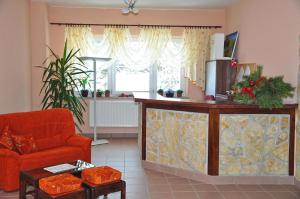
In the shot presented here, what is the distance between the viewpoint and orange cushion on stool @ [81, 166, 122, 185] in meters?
2.93

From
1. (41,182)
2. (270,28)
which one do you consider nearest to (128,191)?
(41,182)

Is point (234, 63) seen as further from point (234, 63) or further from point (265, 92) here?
point (265, 92)

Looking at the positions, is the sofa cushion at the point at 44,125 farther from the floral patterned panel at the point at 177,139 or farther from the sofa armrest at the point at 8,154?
the floral patterned panel at the point at 177,139

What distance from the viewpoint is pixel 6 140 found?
388 centimetres

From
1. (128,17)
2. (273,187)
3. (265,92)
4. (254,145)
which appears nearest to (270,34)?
(265,92)

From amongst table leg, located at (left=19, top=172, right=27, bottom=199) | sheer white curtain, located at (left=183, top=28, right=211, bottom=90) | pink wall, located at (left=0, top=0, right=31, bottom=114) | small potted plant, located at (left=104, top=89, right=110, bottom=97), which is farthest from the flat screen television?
Result: table leg, located at (left=19, top=172, right=27, bottom=199)

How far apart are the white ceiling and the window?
74 cm

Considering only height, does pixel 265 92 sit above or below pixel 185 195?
above

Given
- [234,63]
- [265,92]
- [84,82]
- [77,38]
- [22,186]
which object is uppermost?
[77,38]

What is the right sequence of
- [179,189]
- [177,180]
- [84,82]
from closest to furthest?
[179,189], [177,180], [84,82]

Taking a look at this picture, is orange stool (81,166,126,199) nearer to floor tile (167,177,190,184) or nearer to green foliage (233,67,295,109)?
floor tile (167,177,190,184)

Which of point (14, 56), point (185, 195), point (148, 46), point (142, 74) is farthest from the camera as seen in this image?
point (142, 74)

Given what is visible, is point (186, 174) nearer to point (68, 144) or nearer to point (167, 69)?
point (68, 144)

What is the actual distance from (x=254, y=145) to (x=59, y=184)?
252cm
